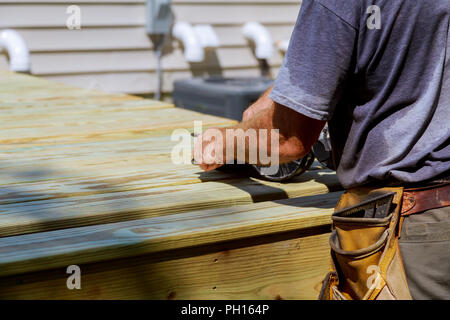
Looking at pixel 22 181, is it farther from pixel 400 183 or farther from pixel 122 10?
pixel 122 10

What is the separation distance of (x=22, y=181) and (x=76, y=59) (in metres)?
3.74

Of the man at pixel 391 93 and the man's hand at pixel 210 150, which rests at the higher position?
the man at pixel 391 93

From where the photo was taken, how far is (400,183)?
1.41 metres

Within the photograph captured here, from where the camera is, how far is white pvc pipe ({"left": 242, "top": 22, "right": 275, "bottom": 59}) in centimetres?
618

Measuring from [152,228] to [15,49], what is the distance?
3.93m

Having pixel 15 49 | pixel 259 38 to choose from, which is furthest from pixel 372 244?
pixel 259 38

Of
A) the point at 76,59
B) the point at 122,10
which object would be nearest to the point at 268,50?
the point at 122,10

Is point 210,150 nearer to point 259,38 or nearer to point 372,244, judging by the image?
point 372,244

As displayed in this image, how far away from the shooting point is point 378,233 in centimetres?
140

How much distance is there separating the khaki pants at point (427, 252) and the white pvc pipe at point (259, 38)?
4.98 meters

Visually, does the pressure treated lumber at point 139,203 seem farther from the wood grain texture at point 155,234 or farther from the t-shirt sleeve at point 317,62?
the t-shirt sleeve at point 317,62

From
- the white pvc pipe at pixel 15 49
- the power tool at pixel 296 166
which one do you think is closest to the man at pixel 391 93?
the power tool at pixel 296 166

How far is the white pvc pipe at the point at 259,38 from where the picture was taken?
243 inches

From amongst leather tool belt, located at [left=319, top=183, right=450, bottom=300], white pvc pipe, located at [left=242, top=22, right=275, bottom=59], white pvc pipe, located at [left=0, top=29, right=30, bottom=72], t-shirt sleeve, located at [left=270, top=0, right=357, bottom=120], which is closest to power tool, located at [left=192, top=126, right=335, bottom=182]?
leather tool belt, located at [left=319, top=183, right=450, bottom=300]
